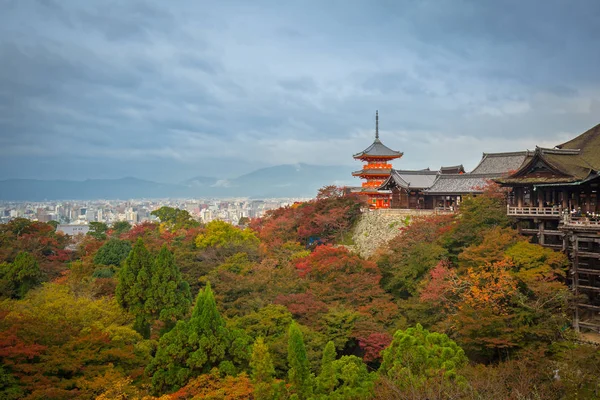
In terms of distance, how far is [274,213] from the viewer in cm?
3903

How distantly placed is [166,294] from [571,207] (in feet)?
60.8

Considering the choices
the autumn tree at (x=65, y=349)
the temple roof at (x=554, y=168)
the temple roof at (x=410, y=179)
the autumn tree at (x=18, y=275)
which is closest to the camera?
the autumn tree at (x=65, y=349)

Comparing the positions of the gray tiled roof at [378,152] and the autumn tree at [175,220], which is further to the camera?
the autumn tree at [175,220]

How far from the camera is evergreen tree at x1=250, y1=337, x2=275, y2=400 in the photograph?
43.7 ft

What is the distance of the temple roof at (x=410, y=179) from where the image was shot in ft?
104

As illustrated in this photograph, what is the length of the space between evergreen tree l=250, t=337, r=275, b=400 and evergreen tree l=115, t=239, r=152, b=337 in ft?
25.3

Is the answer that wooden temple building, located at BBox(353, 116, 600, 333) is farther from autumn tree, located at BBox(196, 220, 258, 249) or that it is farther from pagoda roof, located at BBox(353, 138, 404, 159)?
autumn tree, located at BBox(196, 220, 258, 249)

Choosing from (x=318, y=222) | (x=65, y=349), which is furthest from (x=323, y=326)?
(x=318, y=222)

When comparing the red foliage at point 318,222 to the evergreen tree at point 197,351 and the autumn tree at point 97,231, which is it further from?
the autumn tree at point 97,231

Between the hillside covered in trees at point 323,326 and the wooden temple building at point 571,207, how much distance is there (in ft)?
2.77

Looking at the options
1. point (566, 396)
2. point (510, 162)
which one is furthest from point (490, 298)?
point (510, 162)

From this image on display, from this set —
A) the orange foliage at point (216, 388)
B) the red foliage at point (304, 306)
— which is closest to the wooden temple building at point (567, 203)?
the red foliage at point (304, 306)

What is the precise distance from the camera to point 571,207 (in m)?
19.2

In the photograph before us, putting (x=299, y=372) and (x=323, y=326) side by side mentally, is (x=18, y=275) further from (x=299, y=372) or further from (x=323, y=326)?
(x=299, y=372)
